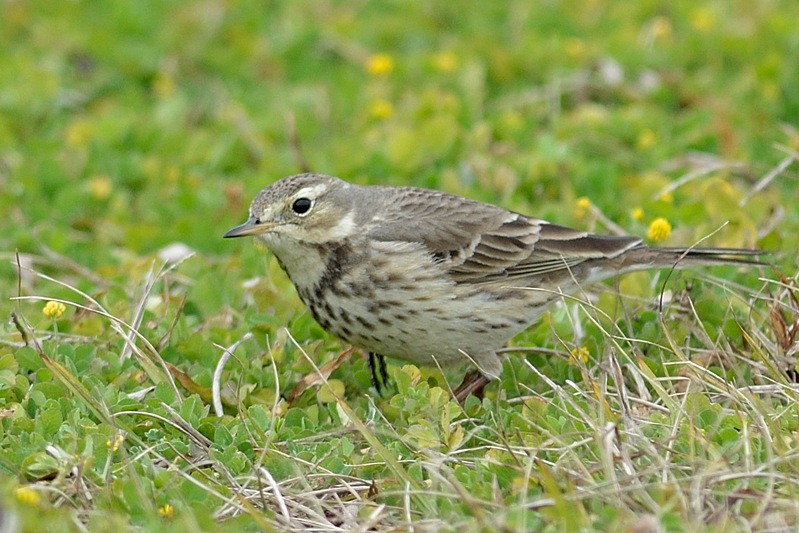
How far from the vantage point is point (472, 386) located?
591 cm

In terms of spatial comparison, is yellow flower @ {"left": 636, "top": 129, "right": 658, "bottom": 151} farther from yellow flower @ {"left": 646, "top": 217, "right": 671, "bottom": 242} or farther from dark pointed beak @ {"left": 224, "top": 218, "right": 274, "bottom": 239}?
dark pointed beak @ {"left": 224, "top": 218, "right": 274, "bottom": 239}

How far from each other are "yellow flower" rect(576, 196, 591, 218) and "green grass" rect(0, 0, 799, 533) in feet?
0.07

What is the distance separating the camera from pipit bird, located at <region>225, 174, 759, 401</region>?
581 centimetres

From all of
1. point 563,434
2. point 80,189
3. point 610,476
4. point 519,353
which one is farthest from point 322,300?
point 80,189

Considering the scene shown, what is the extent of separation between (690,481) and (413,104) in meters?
5.18

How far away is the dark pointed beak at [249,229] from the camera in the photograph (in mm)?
5805

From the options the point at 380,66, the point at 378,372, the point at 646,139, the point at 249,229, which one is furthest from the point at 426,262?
the point at 380,66

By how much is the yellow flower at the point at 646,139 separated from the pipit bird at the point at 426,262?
2181mm

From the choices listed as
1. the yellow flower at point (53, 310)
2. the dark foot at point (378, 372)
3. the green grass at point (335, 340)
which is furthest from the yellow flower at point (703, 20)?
the yellow flower at point (53, 310)

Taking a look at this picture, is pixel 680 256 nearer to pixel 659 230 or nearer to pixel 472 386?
pixel 659 230

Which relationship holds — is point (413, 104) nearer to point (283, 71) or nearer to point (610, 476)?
point (283, 71)

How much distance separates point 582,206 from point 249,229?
2273mm

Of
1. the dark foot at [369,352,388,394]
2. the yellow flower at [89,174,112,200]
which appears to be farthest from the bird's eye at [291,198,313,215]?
the yellow flower at [89,174,112,200]

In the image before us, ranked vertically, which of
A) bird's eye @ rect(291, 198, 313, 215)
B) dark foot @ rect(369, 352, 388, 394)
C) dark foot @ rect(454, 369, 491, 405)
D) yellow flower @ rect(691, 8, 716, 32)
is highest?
bird's eye @ rect(291, 198, 313, 215)
